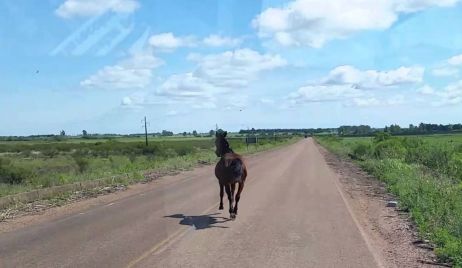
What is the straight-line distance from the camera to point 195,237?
10461 mm

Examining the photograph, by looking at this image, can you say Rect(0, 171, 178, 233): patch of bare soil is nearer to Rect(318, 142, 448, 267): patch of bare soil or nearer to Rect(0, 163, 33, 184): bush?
Rect(318, 142, 448, 267): patch of bare soil

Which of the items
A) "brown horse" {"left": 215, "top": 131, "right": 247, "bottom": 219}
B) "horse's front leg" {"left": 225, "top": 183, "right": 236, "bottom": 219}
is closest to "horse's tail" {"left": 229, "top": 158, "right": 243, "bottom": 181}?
"brown horse" {"left": 215, "top": 131, "right": 247, "bottom": 219}

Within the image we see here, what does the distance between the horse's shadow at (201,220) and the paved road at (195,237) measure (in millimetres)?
23

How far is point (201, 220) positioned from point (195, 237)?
88.0 inches

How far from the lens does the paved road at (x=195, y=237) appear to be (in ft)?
28.0

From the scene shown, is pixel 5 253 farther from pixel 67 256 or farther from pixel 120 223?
pixel 120 223

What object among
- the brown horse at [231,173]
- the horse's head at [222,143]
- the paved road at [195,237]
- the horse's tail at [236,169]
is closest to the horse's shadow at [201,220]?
the paved road at [195,237]

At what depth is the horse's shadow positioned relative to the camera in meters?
11.9

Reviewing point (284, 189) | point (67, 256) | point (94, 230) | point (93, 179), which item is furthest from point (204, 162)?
point (67, 256)

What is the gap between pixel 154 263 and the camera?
8.22 meters

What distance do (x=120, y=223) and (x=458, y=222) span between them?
286 inches

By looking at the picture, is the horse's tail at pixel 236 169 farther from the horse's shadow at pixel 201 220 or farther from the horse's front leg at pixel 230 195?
the horse's shadow at pixel 201 220

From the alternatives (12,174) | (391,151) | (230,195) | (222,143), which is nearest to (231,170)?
(230,195)

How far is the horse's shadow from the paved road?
0.02m
